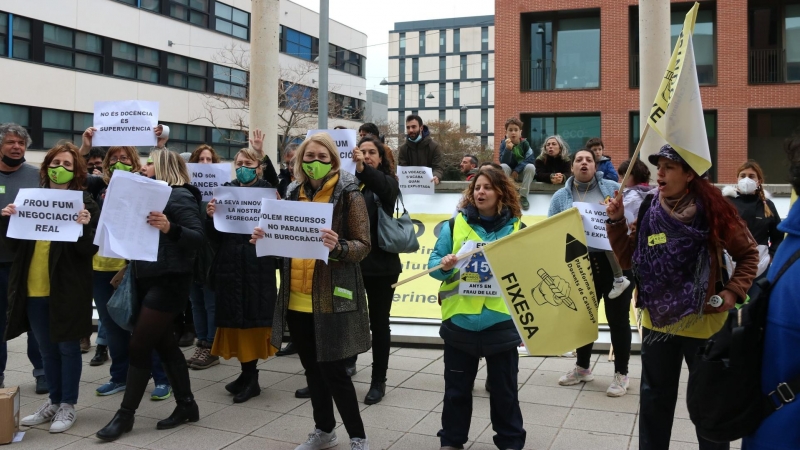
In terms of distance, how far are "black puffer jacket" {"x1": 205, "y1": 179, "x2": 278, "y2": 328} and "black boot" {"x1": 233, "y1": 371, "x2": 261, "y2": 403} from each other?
50 cm

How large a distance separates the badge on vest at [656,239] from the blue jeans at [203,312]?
4.84 metres

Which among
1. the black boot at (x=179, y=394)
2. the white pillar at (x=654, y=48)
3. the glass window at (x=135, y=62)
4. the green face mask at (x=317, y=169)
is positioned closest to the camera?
the green face mask at (x=317, y=169)

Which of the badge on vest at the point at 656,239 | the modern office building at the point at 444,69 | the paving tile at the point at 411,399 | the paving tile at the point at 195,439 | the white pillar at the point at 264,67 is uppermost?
the modern office building at the point at 444,69

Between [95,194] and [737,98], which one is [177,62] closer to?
[737,98]

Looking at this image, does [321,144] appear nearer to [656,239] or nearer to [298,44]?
[656,239]

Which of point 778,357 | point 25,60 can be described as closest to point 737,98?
point 778,357

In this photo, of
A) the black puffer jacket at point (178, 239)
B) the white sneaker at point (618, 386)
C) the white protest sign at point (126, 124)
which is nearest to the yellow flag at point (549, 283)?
the white sneaker at point (618, 386)

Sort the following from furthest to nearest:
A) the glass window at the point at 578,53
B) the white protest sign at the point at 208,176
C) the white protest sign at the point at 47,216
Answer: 1. the glass window at the point at 578,53
2. the white protest sign at the point at 208,176
3. the white protest sign at the point at 47,216

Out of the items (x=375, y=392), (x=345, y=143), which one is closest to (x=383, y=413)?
(x=375, y=392)

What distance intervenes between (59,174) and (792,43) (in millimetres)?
28272

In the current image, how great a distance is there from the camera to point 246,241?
600 centimetres

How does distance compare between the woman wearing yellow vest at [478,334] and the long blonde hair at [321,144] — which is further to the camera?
the long blonde hair at [321,144]

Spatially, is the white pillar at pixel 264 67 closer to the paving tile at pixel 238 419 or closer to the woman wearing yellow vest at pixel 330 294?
the paving tile at pixel 238 419

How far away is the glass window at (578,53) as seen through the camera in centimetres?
2809
